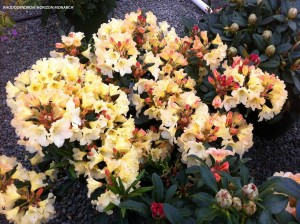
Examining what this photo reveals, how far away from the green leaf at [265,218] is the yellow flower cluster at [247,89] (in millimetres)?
714

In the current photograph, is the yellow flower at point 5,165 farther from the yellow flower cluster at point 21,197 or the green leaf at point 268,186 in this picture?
the green leaf at point 268,186

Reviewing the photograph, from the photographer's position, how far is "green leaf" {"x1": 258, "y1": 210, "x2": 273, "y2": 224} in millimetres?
1065

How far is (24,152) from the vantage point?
2.70 metres

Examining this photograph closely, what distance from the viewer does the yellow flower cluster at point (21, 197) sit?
1.47 metres

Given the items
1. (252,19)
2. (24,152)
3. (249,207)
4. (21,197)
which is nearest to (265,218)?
(249,207)

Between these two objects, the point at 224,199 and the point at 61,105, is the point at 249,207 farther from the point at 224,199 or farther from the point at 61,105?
the point at 61,105

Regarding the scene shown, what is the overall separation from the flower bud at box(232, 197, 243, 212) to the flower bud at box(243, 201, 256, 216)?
1 cm

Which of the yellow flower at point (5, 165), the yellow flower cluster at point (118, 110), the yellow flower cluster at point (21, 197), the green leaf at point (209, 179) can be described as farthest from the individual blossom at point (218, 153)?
the yellow flower at point (5, 165)

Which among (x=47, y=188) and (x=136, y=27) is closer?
(x=47, y=188)

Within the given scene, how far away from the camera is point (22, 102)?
4.75 ft

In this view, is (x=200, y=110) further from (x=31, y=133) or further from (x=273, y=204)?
(x=31, y=133)

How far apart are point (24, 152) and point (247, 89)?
1.77 meters

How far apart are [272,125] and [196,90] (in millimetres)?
988

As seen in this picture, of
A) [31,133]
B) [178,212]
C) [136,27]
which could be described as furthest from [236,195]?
[136,27]
